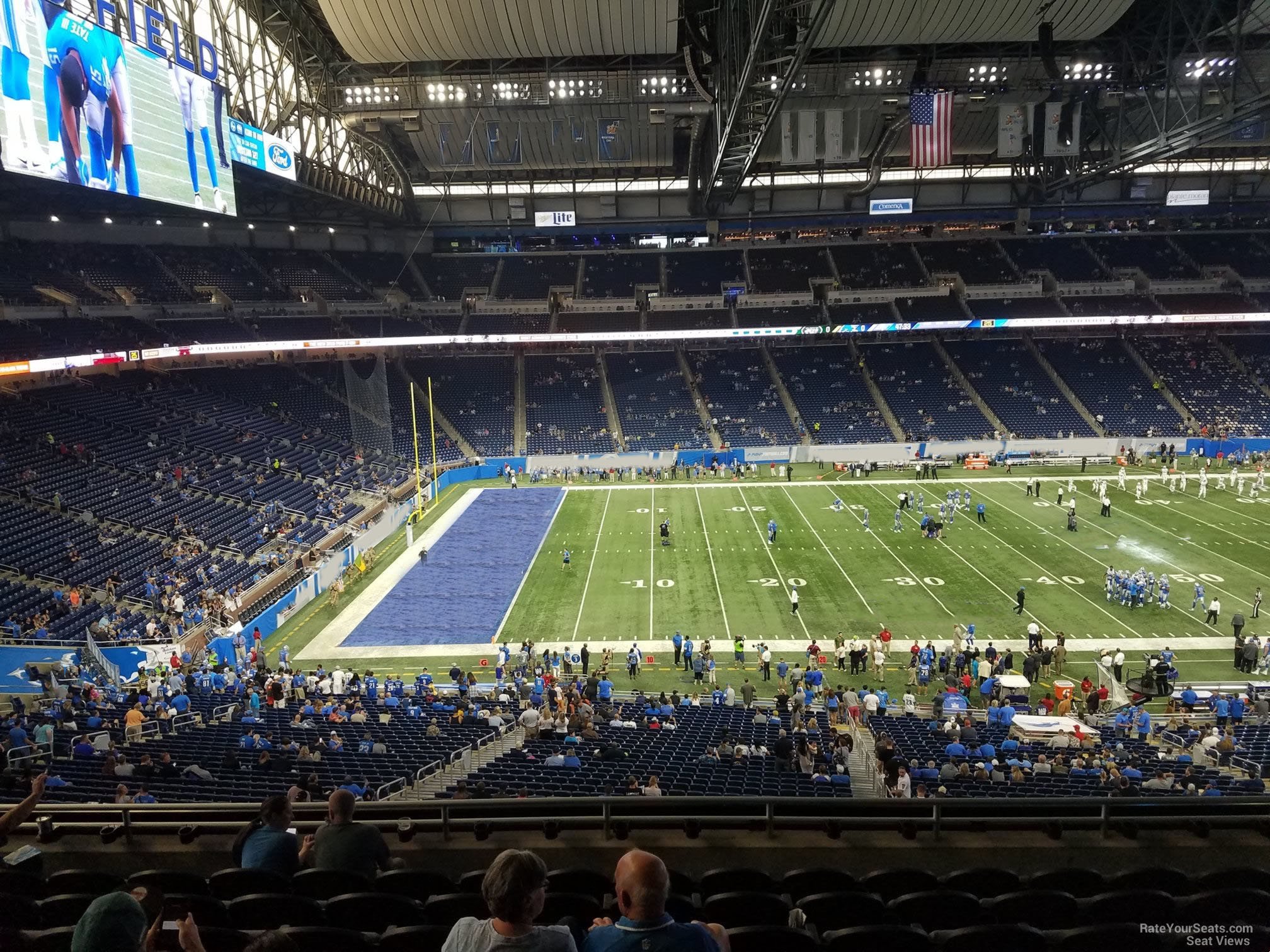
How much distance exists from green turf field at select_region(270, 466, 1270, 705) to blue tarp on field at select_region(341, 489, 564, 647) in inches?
33.5

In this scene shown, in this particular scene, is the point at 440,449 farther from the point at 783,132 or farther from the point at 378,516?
the point at 783,132

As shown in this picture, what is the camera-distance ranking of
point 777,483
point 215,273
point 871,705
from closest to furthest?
point 871,705, point 777,483, point 215,273

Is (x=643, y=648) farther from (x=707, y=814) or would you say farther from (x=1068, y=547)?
(x=1068, y=547)

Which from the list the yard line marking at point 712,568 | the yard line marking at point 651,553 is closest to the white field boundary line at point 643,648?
the yard line marking at point 712,568

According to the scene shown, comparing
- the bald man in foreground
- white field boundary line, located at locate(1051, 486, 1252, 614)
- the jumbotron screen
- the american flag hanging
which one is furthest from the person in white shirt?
the american flag hanging

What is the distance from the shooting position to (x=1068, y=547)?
2966cm

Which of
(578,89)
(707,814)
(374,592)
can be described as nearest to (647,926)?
(707,814)

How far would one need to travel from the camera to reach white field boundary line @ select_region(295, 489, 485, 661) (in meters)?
24.1

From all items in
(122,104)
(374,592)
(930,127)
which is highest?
(930,127)

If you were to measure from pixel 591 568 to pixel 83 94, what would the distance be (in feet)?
69.6

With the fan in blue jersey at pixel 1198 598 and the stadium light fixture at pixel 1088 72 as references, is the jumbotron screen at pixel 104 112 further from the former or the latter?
the stadium light fixture at pixel 1088 72

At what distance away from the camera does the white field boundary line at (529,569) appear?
2495cm

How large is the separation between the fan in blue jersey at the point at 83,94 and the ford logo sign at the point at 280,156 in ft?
27.5

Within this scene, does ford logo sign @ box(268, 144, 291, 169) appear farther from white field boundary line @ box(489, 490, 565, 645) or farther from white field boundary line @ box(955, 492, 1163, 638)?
white field boundary line @ box(955, 492, 1163, 638)
